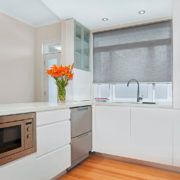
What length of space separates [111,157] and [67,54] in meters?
1.94

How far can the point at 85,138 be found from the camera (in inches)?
→ 103

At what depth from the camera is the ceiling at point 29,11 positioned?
116 inches

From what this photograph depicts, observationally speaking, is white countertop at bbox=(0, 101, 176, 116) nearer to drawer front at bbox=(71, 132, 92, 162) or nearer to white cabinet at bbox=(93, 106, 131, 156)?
white cabinet at bbox=(93, 106, 131, 156)

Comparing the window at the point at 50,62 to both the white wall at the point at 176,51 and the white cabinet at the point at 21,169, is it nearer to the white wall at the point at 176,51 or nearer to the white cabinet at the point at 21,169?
the white cabinet at the point at 21,169

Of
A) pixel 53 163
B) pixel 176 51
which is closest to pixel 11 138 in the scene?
pixel 53 163

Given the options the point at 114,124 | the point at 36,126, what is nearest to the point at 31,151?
the point at 36,126

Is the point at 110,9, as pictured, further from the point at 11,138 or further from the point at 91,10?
the point at 11,138

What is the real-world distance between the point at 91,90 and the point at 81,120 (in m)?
1.18

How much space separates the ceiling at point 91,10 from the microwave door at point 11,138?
1990mm

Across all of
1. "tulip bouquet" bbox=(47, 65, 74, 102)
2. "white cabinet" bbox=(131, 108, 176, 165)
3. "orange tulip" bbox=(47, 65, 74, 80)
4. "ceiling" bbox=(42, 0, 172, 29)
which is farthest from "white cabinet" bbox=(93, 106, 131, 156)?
"ceiling" bbox=(42, 0, 172, 29)

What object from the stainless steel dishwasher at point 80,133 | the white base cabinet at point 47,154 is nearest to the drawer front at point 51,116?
the white base cabinet at point 47,154

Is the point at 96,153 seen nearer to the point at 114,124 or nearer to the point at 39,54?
the point at 114,124

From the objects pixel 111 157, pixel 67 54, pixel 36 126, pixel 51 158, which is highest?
pixel 67 54

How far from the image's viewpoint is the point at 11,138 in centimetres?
152
